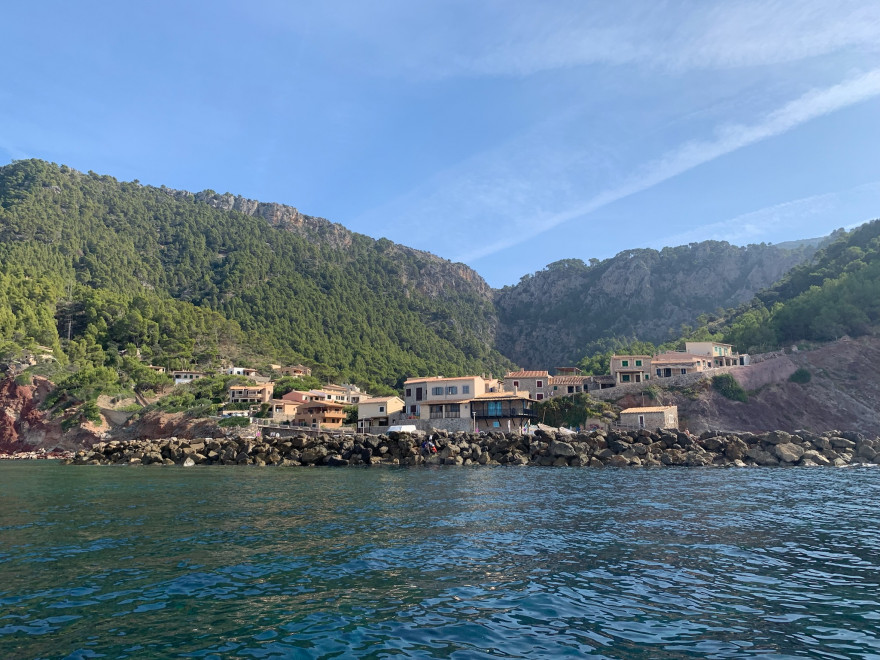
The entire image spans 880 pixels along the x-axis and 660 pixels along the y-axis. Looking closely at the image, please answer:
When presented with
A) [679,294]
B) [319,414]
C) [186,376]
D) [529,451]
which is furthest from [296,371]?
Answer: [679,294]

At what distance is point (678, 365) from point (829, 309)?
22.6 m

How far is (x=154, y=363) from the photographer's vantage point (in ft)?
347

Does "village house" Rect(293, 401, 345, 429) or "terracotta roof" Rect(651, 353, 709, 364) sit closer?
"terracotta roof" Rect(651, 353, 709, 364)

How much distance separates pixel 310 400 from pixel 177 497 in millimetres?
64475

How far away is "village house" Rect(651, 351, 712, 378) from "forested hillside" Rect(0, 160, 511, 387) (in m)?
65.3

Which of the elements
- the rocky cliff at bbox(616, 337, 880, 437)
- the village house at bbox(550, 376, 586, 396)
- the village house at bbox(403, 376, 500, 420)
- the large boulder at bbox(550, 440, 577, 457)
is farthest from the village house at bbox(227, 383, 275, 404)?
the large boulder at bbox(550, 440, 577, 457)

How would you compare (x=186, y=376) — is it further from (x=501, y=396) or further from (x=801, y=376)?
(x=801, y=376)

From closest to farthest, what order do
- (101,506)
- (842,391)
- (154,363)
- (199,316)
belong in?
1. (101,506)
2. (842,391)
3. (154,363)
4. (199,316)

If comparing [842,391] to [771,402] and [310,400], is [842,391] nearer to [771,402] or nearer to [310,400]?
[771,402]

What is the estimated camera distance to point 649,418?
6181 centimetres

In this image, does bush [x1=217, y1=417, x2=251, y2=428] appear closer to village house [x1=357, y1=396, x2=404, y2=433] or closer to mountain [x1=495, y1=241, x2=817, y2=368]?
village house [x1=357, y1=396, x2=404, y2=433]

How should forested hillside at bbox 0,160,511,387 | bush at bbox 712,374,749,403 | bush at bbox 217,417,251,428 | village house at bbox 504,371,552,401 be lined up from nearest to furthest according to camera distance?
bush at bbox 712,374,749,403 < bush at bbox 217,417,251,428 < village house at bbox 504,371,552,401 < forested hillside at bbox 0,160,511,387

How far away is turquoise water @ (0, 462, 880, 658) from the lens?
25.0 feet

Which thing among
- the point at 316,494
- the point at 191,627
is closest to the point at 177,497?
the point at 316,494
